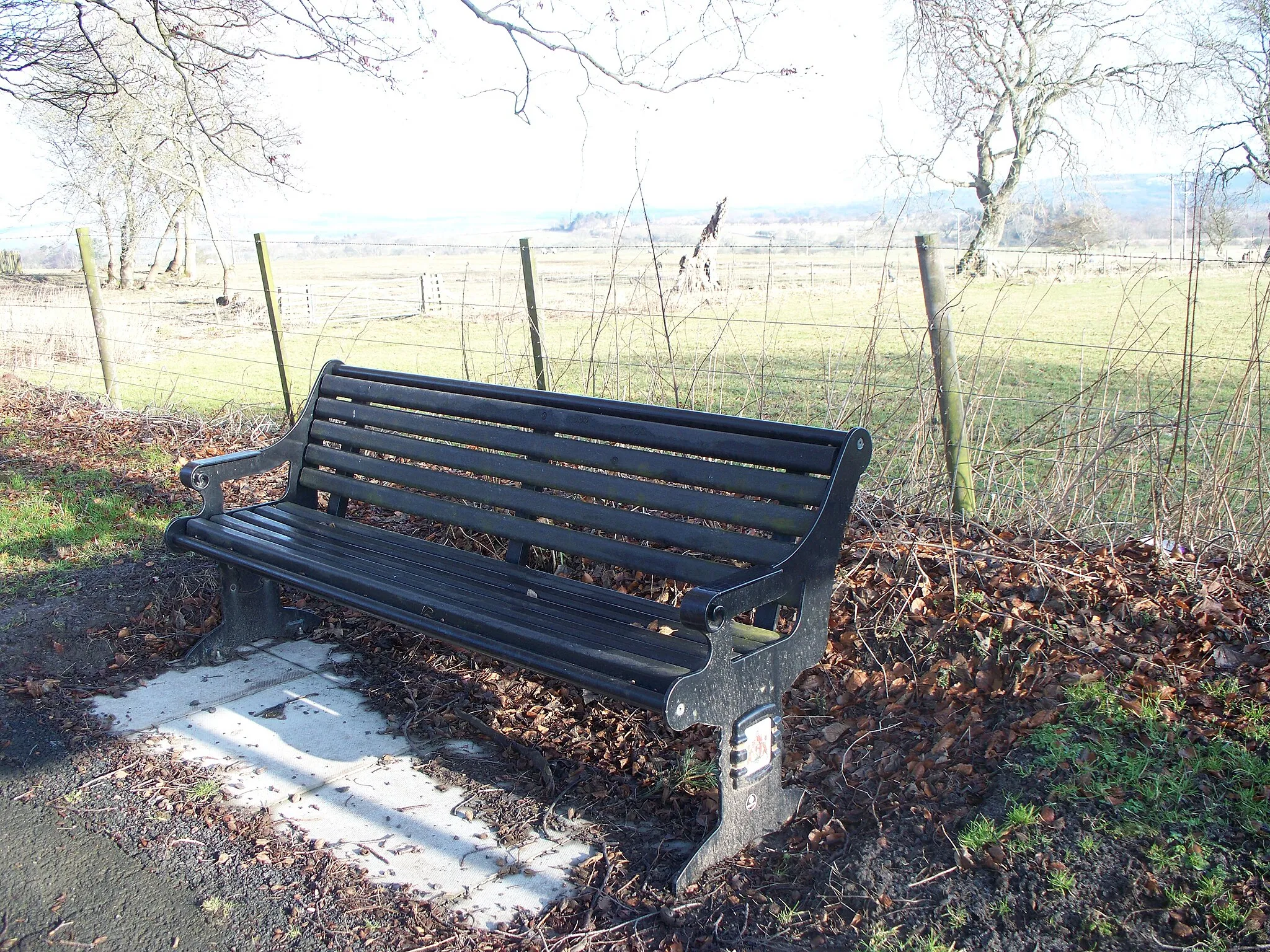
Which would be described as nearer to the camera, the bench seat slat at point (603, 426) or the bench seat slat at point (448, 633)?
the bench seat slat at point (448, 633)

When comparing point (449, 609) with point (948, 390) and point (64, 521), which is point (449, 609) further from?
point (64, 521)

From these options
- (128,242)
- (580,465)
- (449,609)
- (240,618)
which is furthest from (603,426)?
(128,242)

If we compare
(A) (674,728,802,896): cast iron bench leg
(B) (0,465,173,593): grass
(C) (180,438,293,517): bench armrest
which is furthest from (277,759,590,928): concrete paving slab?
(B) (0,465,173,593): grass

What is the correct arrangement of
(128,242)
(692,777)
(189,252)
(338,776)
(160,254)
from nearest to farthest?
(692,777), (338,776), (128,242), (189,252), (160,254)

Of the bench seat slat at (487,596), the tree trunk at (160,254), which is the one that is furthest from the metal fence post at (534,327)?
the tree trunk at (160,254)

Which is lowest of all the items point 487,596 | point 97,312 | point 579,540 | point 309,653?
point 309,653

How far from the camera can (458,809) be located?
3.01 meters

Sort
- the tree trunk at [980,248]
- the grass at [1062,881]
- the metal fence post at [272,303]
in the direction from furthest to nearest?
1. the metal fence post at [272,303]
2. the tree trunk at [980,248]
3. the grass at [1062,881]

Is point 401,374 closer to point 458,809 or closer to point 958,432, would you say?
point 458,809

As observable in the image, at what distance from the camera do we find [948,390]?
163 inches

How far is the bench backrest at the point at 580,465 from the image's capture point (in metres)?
2.96

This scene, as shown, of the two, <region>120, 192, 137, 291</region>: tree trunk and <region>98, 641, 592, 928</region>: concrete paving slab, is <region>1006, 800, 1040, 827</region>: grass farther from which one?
<region>120, 192, 137, 291</region>: tree trunk

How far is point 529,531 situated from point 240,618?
1.37 meters

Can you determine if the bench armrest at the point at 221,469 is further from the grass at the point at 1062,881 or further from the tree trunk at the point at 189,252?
the tree trunk at the point at 189,252
